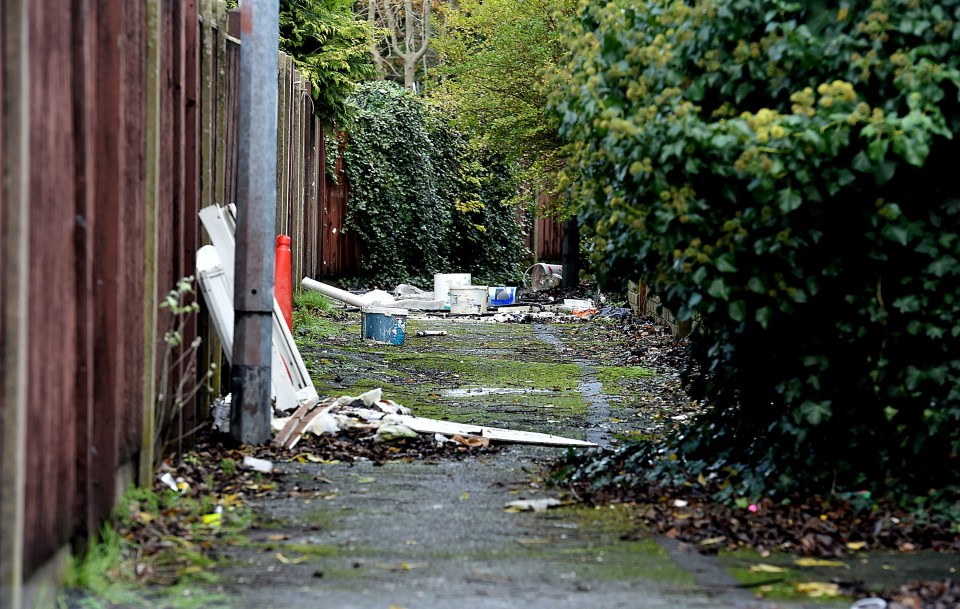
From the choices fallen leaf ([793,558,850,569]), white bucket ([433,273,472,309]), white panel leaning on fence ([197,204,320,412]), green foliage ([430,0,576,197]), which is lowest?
fallen leaf ([793,558,850,569])

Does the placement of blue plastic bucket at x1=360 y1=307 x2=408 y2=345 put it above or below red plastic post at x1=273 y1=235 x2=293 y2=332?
below

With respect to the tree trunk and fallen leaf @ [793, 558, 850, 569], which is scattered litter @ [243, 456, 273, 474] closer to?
fallen leaf @ [793, 558, 850, 569]

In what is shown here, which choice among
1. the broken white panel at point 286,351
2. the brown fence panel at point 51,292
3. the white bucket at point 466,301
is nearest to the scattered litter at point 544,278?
the white bucket at point 466,301

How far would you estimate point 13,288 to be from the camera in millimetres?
2859

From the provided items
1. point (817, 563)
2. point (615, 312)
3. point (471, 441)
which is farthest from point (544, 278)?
point (817, 563)

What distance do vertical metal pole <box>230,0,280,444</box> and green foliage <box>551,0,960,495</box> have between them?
1761 mm

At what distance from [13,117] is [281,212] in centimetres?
849

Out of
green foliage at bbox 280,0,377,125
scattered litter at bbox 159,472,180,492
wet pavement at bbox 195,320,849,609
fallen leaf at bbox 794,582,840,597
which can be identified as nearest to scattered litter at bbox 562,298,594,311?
green foliage at bbox 280,0,377,125

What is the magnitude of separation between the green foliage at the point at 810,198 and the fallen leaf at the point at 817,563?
0.71 metres

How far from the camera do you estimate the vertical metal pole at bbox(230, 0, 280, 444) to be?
6.02 meters

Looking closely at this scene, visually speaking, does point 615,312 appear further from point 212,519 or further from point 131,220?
point 131,220

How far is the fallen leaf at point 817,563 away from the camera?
13.4 feet

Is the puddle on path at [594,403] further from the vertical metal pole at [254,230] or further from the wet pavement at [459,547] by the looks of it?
the vertical metal pole at [254,230]

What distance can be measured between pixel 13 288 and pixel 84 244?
0.81 metres
